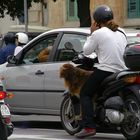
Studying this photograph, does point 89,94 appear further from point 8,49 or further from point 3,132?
point 8,49

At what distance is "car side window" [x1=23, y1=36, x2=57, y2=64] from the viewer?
11.5 metres

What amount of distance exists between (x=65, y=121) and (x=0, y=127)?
222cm

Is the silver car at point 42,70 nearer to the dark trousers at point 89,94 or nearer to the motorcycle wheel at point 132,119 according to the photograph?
the dark trousers at point 89,94

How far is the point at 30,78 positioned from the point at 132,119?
2776mm

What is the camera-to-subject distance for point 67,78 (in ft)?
32.5

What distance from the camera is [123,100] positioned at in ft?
30.6

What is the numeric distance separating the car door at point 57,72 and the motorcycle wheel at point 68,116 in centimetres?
47

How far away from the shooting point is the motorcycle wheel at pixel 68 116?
10203mm

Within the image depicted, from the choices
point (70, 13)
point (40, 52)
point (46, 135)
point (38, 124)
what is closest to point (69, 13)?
point (70, 13)

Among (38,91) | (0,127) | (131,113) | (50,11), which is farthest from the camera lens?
(50,11)

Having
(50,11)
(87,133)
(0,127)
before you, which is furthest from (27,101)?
(50,11)

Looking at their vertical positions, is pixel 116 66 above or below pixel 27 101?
above

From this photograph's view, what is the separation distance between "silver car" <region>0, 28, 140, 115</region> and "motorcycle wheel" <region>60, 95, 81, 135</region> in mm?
532

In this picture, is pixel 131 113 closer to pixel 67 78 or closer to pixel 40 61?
pixel 67 78
